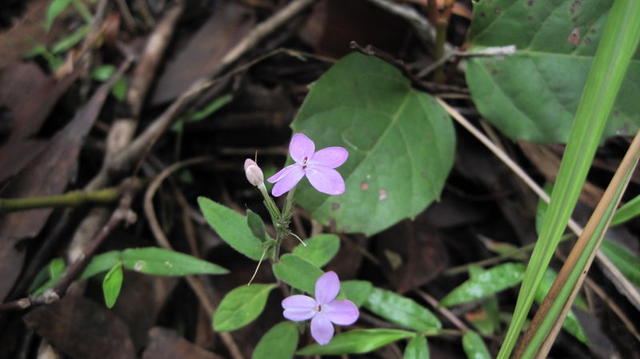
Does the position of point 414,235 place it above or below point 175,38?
below

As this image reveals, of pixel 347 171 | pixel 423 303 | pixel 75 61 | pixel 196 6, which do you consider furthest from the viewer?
pixel 196 6

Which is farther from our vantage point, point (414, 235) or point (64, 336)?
point (414, 235)

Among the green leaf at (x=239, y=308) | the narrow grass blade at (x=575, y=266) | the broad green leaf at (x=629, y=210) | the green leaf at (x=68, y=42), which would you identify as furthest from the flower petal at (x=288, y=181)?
the green leaf at (x=68, y=42)

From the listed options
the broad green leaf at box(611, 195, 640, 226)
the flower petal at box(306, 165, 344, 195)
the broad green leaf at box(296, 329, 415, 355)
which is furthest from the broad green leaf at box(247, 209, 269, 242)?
the broad green leaf at box(611, 195, 640, 226)

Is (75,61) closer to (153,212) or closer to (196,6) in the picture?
(196,6)

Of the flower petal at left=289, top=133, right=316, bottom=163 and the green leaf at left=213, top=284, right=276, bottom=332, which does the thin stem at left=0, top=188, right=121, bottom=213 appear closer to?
the green leaf at left=213, top=284, right=276, bottom=332

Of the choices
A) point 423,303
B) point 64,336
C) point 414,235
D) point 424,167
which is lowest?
point 423,303

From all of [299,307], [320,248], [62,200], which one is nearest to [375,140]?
[320,248]

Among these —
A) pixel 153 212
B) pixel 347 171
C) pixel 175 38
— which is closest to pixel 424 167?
pixel 347 171
